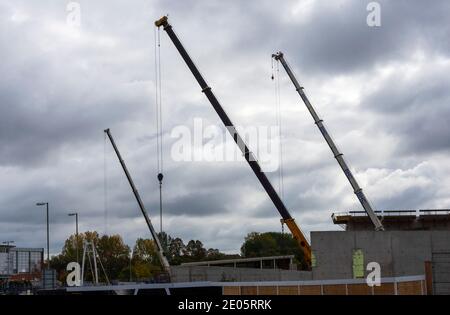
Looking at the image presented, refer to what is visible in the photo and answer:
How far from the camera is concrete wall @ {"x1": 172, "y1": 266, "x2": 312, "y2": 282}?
232 feet

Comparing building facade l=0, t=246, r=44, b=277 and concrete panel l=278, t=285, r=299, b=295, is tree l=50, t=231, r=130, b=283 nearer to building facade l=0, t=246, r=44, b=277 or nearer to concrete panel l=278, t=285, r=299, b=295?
building facade l=0, t=246, r=44, b=277

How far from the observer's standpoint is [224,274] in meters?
71.8

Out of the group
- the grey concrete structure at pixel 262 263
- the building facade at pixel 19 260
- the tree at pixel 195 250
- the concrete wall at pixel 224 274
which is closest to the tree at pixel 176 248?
the tree at pixel 195 250

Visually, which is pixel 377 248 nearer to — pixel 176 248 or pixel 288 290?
pixel 288 290

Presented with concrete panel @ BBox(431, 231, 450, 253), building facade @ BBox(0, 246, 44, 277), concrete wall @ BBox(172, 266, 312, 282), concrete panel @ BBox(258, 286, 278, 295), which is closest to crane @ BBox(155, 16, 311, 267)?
concrete wall @ BBox(172, 266, 312, 282)

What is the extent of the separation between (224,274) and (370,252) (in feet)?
63.9

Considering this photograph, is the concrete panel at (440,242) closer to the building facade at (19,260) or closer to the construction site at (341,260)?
the construction site at (341,260)

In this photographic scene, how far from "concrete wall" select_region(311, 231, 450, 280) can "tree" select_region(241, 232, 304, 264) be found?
333 ft

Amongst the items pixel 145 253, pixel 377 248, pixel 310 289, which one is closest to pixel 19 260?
pixel 145 253

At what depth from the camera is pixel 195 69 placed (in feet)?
212

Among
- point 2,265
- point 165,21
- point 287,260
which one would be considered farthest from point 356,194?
point 2,265
